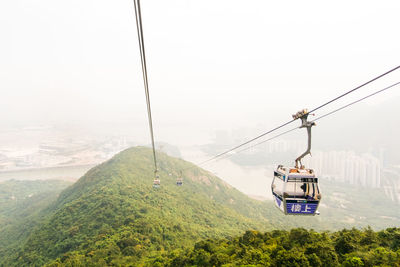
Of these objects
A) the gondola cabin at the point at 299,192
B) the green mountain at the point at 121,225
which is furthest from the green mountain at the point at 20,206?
the gondola cabin at the point at 299,192

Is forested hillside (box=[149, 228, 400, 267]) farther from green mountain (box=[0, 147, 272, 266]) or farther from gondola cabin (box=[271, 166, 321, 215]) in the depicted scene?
gondola cabin (box=[271, 166, 321, 215])

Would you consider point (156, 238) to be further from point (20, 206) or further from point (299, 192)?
point (20, 206)

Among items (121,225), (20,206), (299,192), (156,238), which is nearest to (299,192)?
(299,192)

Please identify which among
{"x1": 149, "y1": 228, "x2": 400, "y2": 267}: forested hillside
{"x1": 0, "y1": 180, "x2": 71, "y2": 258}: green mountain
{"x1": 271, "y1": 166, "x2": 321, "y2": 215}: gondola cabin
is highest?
{"x1": 271, "y1": 166, "x2": 321, "y2": 215}: gondola cabin

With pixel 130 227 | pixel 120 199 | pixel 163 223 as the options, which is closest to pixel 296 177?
pixel 130 227

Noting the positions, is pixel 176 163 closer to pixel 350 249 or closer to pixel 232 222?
pixel 232 222

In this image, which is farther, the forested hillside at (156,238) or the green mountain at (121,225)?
the green mountain at (121,225)

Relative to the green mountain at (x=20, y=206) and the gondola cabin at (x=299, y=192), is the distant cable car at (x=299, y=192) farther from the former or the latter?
the green mountain at (x=20, y=206)

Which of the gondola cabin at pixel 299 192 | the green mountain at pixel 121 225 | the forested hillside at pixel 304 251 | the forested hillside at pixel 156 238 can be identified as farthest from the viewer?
the green mountain at pixel 121 225

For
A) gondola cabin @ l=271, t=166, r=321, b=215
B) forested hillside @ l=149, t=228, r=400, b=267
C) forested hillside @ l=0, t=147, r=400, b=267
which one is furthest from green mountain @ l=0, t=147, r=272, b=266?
gondola cabin @ l=271, t=166, r=321, b=215
